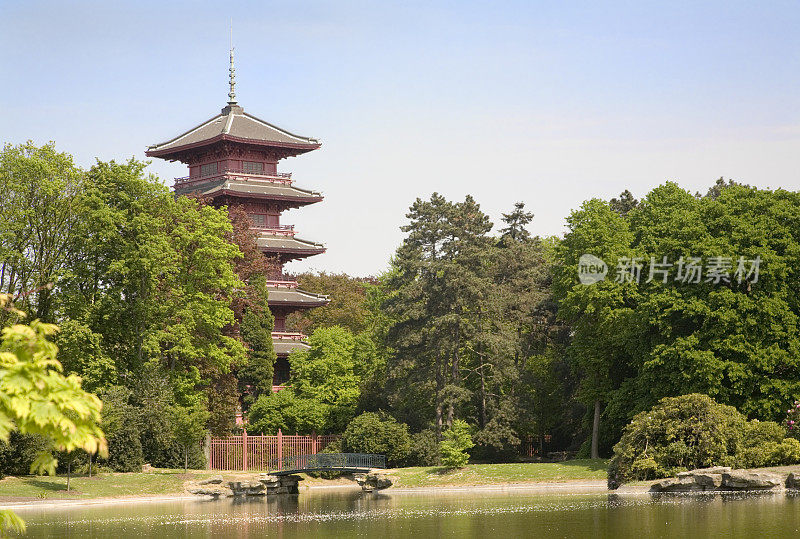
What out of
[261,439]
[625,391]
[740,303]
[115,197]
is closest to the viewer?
[740,303]

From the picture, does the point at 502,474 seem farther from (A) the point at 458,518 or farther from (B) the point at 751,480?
(A) the point at 458,518

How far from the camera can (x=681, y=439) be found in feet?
115

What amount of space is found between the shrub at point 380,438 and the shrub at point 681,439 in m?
14.1

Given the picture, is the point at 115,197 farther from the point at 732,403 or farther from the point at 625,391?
the point at 732,403

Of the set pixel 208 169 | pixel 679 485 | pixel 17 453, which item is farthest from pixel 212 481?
pixel 208 169

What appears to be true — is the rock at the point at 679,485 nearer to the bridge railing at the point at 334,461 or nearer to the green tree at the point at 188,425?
the bridge railing at the point at 334,461

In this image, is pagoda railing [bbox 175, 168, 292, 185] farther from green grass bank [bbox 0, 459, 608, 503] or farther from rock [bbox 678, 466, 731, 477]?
rock [bbox 678, 466, 731, 477]

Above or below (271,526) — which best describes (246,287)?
above

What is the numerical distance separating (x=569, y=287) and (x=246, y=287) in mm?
16721

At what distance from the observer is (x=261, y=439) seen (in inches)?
1978

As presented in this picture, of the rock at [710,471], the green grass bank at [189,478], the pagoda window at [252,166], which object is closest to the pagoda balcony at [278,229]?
the pagoda window at [252,166]

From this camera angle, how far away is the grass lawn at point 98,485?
117 ft

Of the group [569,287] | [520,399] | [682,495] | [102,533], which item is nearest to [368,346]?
[520,399]

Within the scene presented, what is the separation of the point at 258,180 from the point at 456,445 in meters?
25.2
